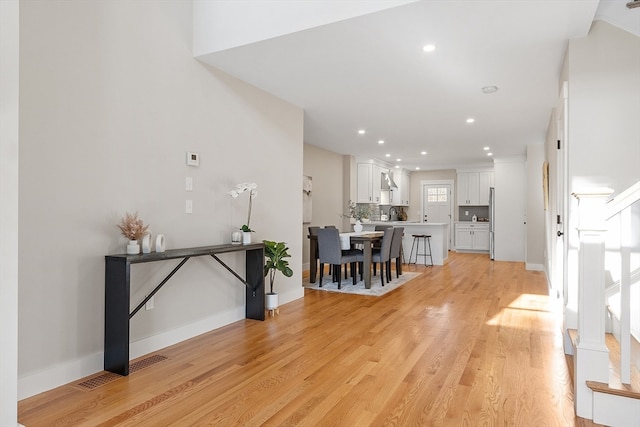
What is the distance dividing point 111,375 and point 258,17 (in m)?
2.83

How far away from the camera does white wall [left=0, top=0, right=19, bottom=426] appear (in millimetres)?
1821

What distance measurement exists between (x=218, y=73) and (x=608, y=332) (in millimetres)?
3849

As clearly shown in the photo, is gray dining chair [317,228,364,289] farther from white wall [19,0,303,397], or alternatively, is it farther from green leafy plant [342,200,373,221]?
white wall [19,0,303,397]

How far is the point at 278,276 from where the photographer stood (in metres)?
4.77

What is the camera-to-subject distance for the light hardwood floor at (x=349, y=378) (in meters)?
2.16

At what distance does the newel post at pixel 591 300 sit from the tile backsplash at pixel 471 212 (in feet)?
32.6

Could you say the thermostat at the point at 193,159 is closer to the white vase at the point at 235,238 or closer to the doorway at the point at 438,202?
the white vase at the point at 235,238

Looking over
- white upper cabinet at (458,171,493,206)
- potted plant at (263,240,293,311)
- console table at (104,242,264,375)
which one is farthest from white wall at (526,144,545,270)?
console table at (104,242,264,375)

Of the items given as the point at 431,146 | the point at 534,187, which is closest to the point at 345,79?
the point at 431,146

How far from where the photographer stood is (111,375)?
8.94ft

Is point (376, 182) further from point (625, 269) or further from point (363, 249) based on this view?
point (625, 269)

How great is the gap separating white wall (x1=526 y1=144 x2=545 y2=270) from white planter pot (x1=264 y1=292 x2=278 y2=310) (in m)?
5.76

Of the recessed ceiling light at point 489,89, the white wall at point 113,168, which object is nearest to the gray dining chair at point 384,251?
the recessed ceiling light at point 489,89

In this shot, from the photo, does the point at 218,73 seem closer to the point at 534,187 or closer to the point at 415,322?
the point at 415,322
